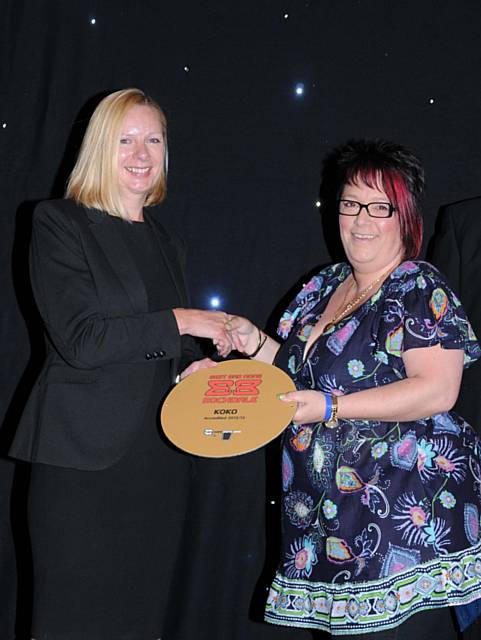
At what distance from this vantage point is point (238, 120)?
2543mm

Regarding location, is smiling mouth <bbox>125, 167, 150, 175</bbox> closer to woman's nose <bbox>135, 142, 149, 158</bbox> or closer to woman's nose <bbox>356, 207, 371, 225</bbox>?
woman's nose <bbox>135, 142, 149, 158</bbox>

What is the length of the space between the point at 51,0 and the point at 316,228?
1.04 metres

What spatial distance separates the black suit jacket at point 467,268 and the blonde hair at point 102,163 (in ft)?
2.69

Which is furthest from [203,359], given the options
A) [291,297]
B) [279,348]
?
[291,297]

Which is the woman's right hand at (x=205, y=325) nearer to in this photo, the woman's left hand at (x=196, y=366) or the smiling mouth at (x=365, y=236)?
the woman's left hand at (x=196, y=366)

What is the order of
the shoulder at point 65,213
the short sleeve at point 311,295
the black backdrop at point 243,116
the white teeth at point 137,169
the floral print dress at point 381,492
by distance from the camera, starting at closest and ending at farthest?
1. the floral print dress at point 381,492
2. the shoulder at point 65,213
3. the white teeth at point 137,169
4. the short sleeve at point 311,295
5. the black backdrop at point 243,116

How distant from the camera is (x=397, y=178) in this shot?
181cm

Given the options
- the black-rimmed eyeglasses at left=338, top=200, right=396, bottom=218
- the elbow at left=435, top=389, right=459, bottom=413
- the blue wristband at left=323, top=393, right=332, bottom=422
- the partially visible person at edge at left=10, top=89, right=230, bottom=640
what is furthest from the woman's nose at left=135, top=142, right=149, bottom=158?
the elbow at left=435, top=389, right=459, bottom=413

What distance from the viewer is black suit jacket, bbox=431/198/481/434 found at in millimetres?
2002

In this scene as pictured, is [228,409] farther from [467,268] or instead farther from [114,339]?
[467,268]

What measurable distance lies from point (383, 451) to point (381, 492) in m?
0.08

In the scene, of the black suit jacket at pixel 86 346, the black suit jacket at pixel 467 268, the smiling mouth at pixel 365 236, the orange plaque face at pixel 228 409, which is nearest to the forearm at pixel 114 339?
the black suit jacket at pixel 86 346

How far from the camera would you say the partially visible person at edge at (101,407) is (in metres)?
1.75

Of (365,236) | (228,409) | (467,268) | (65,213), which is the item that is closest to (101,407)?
(228,409)
